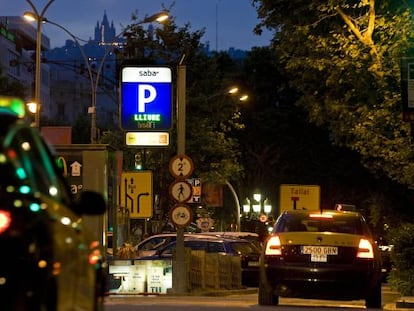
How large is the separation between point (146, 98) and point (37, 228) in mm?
17993

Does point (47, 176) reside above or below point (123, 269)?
above

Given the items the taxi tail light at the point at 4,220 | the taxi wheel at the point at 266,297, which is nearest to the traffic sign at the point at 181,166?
the taxi wheel at the point at 266,297

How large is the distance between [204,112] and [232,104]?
1.83 m

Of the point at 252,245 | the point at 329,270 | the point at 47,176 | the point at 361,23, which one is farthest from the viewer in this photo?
the point at 252,245

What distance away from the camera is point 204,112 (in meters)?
43.9

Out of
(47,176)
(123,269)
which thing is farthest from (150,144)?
(47,176)

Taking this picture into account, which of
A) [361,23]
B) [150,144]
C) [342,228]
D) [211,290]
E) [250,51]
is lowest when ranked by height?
[211,290]

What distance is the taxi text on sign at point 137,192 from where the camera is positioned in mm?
23500

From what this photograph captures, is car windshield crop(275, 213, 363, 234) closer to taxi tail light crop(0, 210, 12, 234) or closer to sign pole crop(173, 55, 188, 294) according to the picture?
sign pole crop(173, 55, 188, 294)

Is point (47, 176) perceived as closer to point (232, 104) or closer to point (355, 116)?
point (355, 116)

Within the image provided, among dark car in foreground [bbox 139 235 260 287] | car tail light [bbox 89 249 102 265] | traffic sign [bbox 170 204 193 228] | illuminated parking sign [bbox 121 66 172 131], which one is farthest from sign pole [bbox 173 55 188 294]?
car tail light [bbox 89 249 102 265]

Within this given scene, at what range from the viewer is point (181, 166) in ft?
71.8

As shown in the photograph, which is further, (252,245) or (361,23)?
(252,245)

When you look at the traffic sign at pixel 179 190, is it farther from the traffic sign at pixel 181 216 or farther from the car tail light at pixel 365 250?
the car tail light at pixel 365 250
